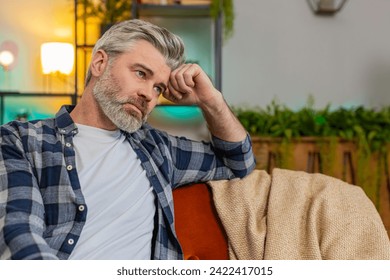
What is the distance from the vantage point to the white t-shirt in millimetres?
1277

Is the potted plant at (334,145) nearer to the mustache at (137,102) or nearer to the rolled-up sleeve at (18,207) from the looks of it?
the mustache at (137,102)

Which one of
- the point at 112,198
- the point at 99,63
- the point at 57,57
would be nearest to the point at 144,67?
the point at 99,63

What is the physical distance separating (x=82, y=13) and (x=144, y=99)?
5.13ft

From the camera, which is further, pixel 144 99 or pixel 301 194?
pixel 301 194

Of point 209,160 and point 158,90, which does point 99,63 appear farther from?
point 209,160

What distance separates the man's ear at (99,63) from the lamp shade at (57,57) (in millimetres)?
1227

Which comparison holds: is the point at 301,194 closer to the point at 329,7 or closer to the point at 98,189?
the point at 98,189

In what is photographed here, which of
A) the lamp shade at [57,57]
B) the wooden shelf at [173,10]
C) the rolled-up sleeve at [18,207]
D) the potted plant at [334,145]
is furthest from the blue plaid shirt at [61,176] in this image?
the wooden shelf at [173,10]

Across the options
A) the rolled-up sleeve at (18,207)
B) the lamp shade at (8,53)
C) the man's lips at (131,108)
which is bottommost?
the rolled-up sleeve at (18,207)

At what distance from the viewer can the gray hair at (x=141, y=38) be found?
1390mm

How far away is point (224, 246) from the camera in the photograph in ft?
4.86

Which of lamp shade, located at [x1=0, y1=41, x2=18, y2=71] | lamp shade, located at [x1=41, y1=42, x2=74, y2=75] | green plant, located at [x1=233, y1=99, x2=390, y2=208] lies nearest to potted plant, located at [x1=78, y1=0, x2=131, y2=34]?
lamp shade, located at [x1=41, y1=42, x2=74, y2=75]

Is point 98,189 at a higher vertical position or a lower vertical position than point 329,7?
lower

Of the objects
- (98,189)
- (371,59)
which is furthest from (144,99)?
(371,59)
